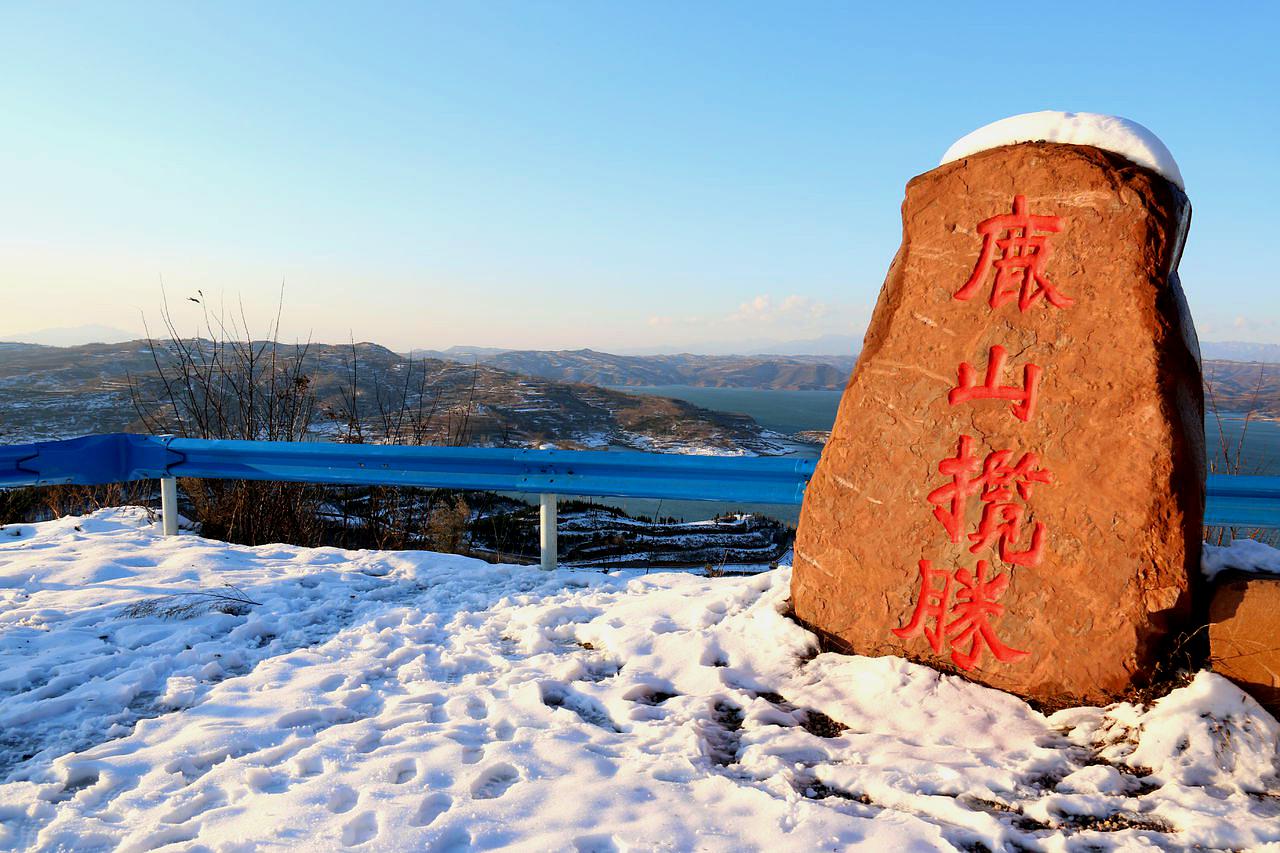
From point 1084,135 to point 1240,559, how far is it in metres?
1.84

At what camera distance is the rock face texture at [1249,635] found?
2.72 m

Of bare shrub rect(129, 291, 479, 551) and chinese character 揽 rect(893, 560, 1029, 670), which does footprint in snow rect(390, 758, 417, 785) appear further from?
bare shrub rect(129, 291, 479, 551)

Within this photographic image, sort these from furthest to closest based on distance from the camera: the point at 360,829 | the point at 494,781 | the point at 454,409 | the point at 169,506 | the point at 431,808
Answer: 1. the point at 454,409
2. the point at 169,506
3. the point at 494,781
4. the point at 431,808
5. the point at 360,829

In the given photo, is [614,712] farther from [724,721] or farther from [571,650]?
[571,650]

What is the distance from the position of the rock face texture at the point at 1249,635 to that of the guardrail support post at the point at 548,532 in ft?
11.2

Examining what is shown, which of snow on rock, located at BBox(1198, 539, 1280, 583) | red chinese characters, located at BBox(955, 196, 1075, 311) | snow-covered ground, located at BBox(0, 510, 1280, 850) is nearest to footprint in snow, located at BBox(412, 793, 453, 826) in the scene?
snow-covered ground, located at BBox(0, 510, 1280, 850)

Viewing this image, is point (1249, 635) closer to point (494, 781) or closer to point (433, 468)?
point (494, 781)

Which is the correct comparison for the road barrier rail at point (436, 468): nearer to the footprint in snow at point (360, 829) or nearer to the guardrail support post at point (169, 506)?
the guardrail support post at point (169, 506)

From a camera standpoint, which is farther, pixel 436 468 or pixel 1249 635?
pixel 436 468

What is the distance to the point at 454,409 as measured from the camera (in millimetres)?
8477

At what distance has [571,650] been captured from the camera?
11.9ft

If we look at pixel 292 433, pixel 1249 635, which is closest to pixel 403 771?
pixel 1249 635

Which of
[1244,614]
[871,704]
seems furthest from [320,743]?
[1244,614]

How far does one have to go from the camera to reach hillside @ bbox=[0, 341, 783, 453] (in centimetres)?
762
